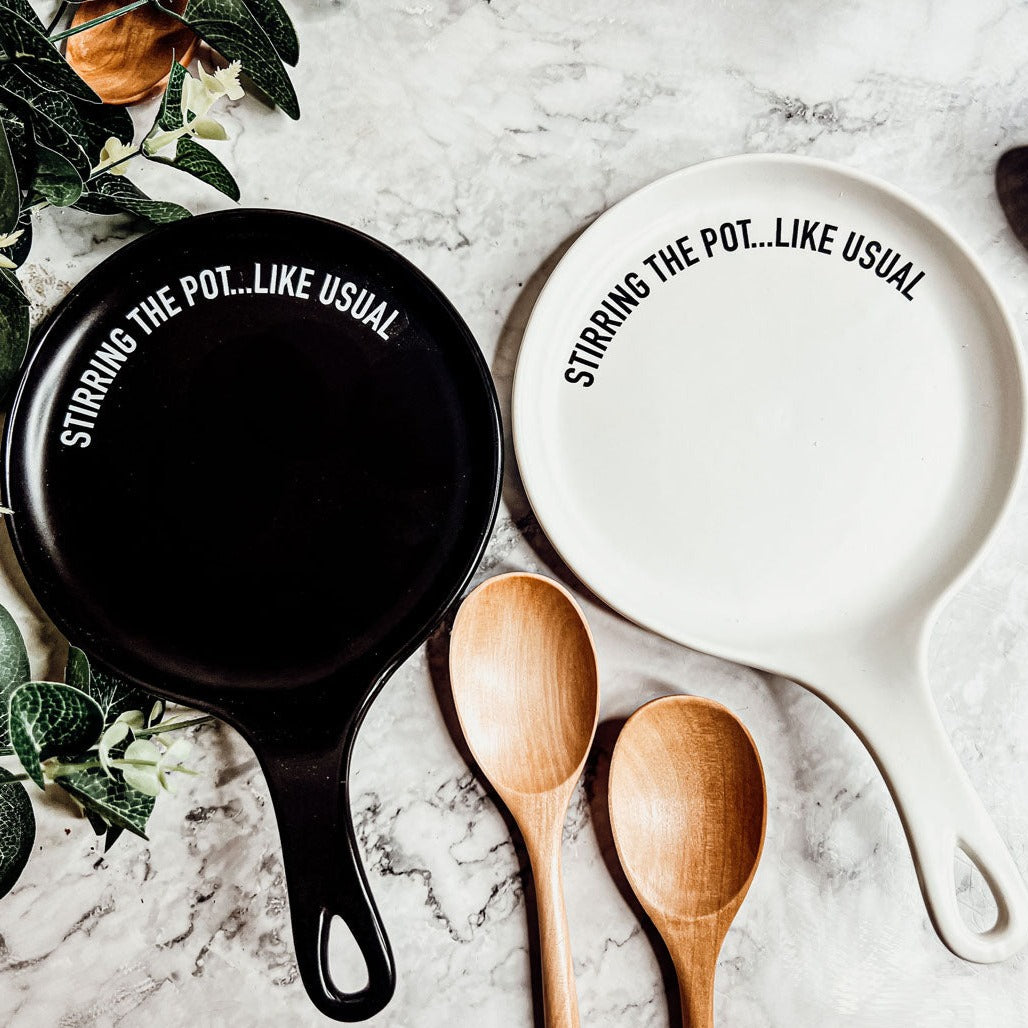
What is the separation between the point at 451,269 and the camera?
0.52 m

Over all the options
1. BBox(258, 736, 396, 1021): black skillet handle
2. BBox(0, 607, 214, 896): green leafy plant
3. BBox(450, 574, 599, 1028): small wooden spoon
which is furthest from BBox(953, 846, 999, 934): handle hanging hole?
BBox(0, 607, 214, 896): green leafy plant

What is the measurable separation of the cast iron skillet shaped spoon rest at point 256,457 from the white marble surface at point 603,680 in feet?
0.14

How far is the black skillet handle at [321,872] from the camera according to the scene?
0.45 m

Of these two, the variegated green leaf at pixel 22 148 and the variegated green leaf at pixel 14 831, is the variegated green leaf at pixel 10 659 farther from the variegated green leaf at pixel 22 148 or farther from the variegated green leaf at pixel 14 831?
the variegated green leaf at pixel 22 148

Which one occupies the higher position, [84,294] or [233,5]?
[233,5]

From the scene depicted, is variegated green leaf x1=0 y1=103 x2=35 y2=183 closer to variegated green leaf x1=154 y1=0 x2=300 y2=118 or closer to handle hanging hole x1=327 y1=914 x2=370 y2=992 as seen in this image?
variegated green leaf x1=154 y1=0 x2=300 y2=118

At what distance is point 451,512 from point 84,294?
0.89ft

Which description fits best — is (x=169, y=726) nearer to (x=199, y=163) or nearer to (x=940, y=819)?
(x=199, y=163)

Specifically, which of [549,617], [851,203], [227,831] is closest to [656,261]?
[851,203]

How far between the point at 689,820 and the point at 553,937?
4.6 inches

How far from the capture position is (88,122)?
47cm

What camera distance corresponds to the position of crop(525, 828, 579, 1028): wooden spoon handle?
0.49 meters

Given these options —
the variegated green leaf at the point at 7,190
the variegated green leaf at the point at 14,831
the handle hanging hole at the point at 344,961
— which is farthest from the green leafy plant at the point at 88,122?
the handle hanging hole at the point at 344,961

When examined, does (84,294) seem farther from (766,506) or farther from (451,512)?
(766,506)
